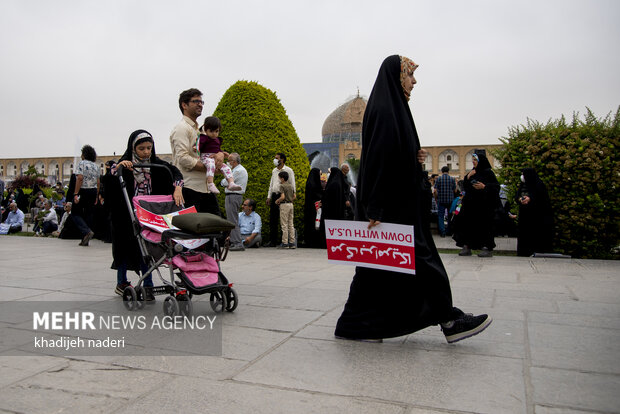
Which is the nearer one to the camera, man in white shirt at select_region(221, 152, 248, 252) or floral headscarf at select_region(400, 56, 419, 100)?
floral headscarf at select_region(400, 56, 419, 100)

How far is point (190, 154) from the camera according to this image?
5215 mm

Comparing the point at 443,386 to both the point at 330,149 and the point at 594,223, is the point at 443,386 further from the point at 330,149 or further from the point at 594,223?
the point at 330,149

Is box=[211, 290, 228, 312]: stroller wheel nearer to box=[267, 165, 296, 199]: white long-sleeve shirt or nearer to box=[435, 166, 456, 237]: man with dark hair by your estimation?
box=[267, 165, 296, 199]: white long-sleeve shirt

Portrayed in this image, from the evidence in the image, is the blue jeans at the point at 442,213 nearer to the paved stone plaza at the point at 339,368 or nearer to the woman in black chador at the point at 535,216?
the woman in black chador at the point at 535,216

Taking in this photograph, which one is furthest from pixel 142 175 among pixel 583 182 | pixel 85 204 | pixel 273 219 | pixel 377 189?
pixel 583 182

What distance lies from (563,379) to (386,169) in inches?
64.3

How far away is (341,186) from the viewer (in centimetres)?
1174

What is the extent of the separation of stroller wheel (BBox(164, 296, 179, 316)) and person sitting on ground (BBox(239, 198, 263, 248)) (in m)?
6.63

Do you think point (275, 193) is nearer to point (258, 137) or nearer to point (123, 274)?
point (258, 137)

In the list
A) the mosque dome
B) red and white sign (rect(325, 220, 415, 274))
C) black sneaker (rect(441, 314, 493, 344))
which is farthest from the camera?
the mosque dome

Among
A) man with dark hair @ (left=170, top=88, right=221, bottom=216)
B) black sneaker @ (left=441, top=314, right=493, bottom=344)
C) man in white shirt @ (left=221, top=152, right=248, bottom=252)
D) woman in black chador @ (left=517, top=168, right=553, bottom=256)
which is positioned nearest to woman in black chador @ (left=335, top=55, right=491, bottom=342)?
black sneaker @ (left=441, top=314, right=493, bottom=344)

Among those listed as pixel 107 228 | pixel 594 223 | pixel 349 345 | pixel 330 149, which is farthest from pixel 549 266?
pixel 330 149

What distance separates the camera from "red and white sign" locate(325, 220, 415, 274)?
341cm

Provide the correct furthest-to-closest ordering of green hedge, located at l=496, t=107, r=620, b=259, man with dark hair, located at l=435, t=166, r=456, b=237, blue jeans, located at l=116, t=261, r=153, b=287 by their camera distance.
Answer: man with dark hair, located at l=435, t=166, r=456, b=237
green hedge, located at l=496, t=107, r=620, b=259
blue jeans, located at l=116, t=261, r=153, b=287
